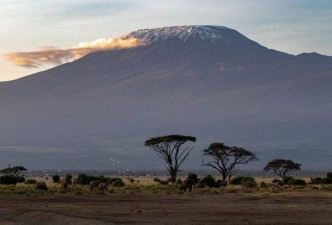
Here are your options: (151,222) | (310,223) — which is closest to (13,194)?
(151,222)

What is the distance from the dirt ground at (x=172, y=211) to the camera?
3231 cm

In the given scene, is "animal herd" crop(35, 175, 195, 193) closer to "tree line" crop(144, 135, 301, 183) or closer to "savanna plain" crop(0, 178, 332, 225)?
"savanna plain" crop(0, 178, 332, 225)

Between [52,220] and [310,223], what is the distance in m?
10.0

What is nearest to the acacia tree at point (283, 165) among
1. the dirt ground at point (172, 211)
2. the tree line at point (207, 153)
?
the tree line at point (207, 153)

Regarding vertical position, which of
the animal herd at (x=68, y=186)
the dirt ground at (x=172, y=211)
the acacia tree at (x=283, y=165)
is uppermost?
the acacia tree at (x=283, y=165)

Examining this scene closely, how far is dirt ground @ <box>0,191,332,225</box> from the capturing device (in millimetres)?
32312

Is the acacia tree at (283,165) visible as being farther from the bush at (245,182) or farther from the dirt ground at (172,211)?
the dirt ground at (172,211)

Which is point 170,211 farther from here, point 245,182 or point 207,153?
point 207,153

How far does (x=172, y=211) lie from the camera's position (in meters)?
37.6

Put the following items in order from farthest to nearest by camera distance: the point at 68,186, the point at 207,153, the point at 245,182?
the point at 207,153 → the point at 245,182 → the point at 68,186

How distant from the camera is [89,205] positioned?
42.6 meters

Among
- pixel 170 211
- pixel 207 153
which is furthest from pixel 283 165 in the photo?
pixel 170 211

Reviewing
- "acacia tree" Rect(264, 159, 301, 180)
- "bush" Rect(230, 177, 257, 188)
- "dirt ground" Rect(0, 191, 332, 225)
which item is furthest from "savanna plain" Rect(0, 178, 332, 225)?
"acacia tree" Rect(264, 159, 301, 180)

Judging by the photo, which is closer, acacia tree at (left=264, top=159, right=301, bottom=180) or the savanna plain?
the savanna plain
